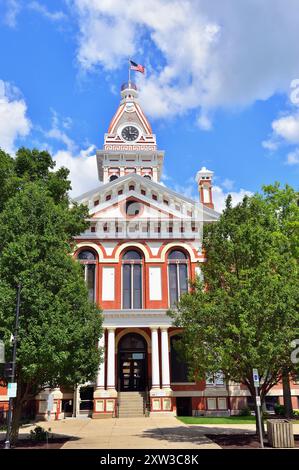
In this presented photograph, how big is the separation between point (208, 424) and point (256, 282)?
1084 centimetres

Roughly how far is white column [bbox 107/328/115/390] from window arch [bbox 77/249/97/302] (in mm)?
3049

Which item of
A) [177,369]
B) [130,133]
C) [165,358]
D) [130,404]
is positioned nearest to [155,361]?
[165,358]

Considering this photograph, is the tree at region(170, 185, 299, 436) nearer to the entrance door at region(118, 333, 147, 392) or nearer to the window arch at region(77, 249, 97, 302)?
the entrance door at region(118, 333, 147, 392)

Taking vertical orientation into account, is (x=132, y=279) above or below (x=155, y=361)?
above

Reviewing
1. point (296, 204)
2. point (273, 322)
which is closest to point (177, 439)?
point (273, 322)

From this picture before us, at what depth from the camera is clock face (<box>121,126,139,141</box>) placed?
51844 mm

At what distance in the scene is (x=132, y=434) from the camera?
18547 mm

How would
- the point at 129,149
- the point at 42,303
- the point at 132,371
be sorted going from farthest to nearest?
the point at 129,149 → the point at 132,371 → the point at 42,303

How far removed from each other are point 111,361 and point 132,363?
2.68m

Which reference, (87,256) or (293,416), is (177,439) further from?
(87,256)

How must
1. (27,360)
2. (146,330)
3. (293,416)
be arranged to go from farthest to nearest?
(146,330)
(293,416)
(27,360)

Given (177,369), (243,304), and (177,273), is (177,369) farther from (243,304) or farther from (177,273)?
(243,304)

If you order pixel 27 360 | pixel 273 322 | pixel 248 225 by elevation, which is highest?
pixel 248 225

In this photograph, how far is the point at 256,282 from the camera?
55.2 feet
